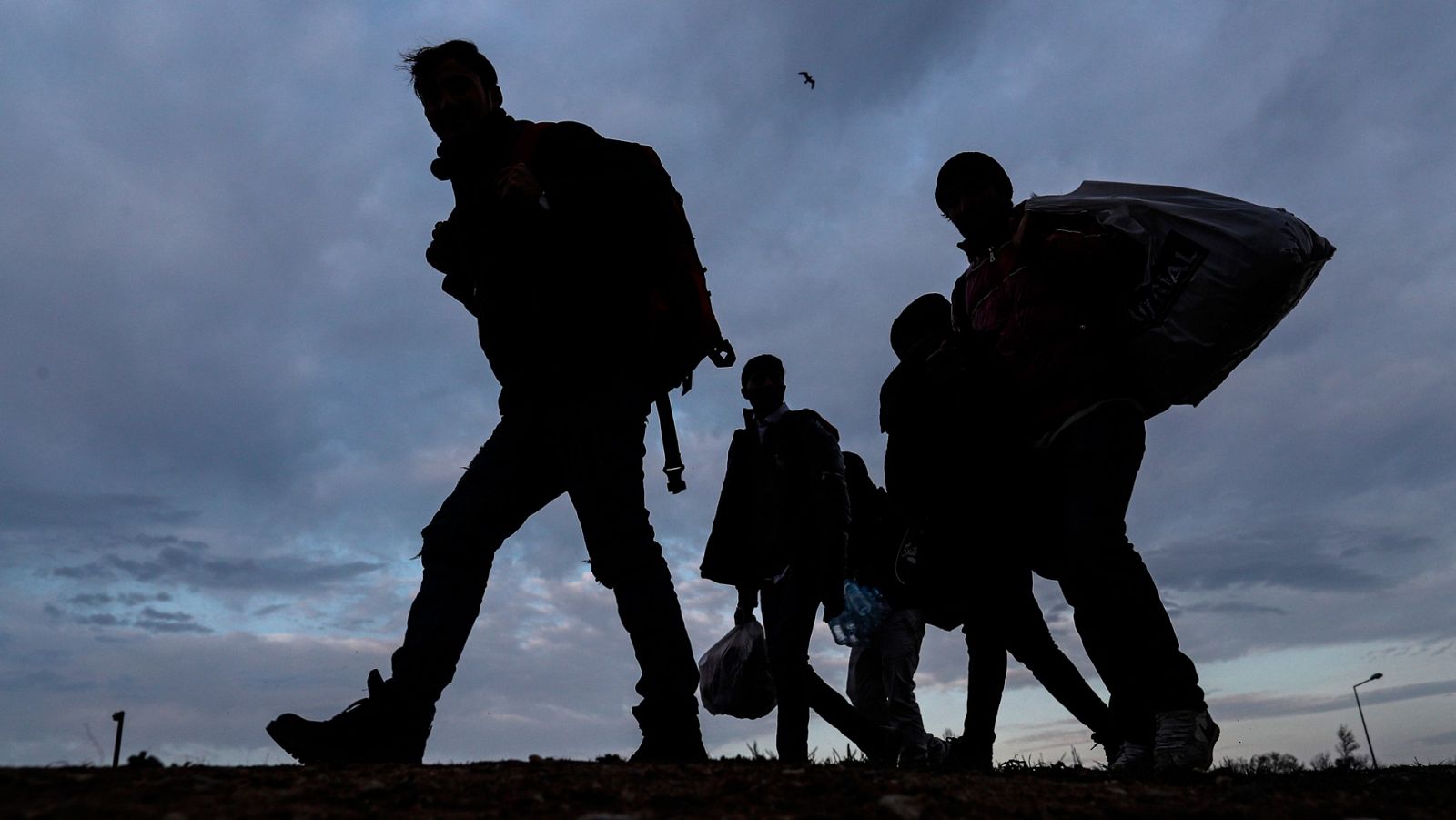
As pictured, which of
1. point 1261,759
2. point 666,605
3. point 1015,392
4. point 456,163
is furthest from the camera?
point 1261,759

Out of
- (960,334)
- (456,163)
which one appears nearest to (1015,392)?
(960,334)

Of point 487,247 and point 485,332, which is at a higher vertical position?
point 487,247

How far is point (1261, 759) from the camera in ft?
16.0

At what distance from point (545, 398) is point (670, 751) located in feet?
4.25

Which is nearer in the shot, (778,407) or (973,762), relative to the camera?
(973,762)

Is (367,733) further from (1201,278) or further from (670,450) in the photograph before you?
(1201,278)

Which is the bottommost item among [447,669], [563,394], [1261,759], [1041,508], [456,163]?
[1261,759]

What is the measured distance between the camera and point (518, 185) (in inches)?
131

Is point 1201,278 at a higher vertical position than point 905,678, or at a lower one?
higher

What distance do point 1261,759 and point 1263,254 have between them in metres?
2.77

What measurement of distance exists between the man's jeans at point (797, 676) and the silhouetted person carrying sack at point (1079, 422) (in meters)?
1.39

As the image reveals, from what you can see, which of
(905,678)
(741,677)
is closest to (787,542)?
(741,677)

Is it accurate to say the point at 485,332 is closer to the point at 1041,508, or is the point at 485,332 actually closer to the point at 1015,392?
the point at 1015,392

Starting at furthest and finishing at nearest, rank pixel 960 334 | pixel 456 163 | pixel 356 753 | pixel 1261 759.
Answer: pixel 1261 759, pixel 960 334, pixel 456 163, pixel 356 753
